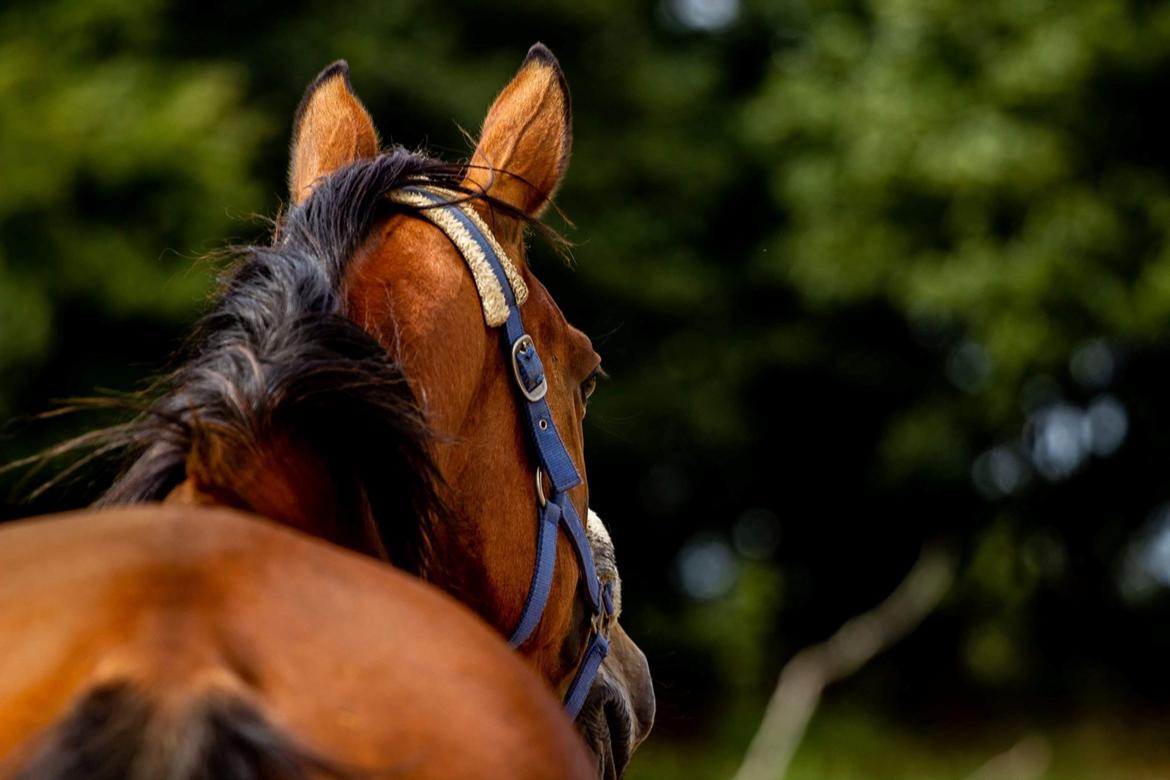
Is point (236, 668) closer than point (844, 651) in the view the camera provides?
Yes

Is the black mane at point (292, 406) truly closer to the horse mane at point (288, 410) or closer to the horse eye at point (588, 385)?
the horse mane at point (288, 410)

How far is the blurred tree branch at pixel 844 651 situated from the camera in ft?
52.3

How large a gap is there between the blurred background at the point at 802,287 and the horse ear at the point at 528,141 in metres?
6.01

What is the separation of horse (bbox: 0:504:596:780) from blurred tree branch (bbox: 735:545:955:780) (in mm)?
13825

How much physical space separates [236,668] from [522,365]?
3.99 ft

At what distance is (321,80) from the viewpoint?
10.3 feet

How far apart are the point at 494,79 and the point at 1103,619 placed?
849 cm

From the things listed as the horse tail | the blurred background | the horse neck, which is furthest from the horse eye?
the blurred background

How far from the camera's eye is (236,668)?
1.50m

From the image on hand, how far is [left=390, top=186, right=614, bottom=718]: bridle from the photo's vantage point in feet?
8.55

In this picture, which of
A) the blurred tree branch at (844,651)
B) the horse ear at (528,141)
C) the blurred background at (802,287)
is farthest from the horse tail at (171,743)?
the blurred tree branch at (844,651)

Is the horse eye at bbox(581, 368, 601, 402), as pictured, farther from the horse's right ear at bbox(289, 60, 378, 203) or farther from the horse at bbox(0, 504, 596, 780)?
the horse at bbox(0, 504, 596, 780)

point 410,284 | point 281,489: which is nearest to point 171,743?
point 281,489

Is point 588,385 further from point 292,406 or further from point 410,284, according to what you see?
point 292,406
